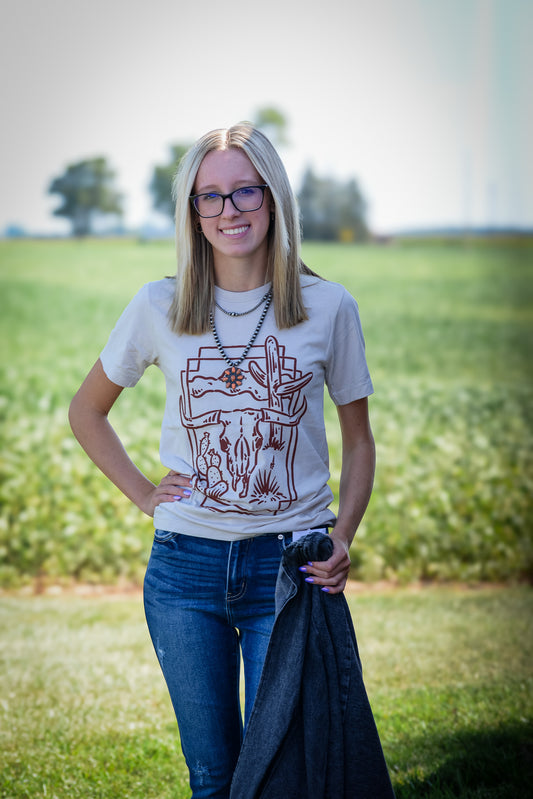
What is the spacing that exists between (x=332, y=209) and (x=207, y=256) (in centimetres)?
734

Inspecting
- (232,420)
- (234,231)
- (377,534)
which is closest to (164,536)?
(232,420)

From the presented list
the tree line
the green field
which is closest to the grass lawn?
the green field

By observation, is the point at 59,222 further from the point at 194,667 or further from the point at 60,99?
the point at 194,667

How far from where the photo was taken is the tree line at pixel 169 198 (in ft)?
27.7

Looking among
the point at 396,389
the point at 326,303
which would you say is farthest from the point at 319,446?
the point at 396,389

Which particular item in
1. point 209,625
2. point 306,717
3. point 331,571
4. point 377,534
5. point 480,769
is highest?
point 331,571

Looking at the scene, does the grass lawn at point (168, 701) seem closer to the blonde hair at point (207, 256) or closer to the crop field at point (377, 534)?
the crop field at point (377, 534)

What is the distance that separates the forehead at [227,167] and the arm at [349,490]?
0.67m

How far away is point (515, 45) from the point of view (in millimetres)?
8156

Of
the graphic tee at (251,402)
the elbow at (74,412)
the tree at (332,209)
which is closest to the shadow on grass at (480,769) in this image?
the graphic tee at (251,402)

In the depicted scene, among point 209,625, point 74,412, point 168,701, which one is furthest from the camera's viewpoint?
point 168,701

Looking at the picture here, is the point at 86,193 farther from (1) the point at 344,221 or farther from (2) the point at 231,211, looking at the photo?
(2) the point at 231,211

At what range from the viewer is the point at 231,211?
2.08 m

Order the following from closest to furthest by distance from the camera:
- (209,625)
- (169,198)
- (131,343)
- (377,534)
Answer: (209,625) → (131,343) → (377,534) → (169,198)
